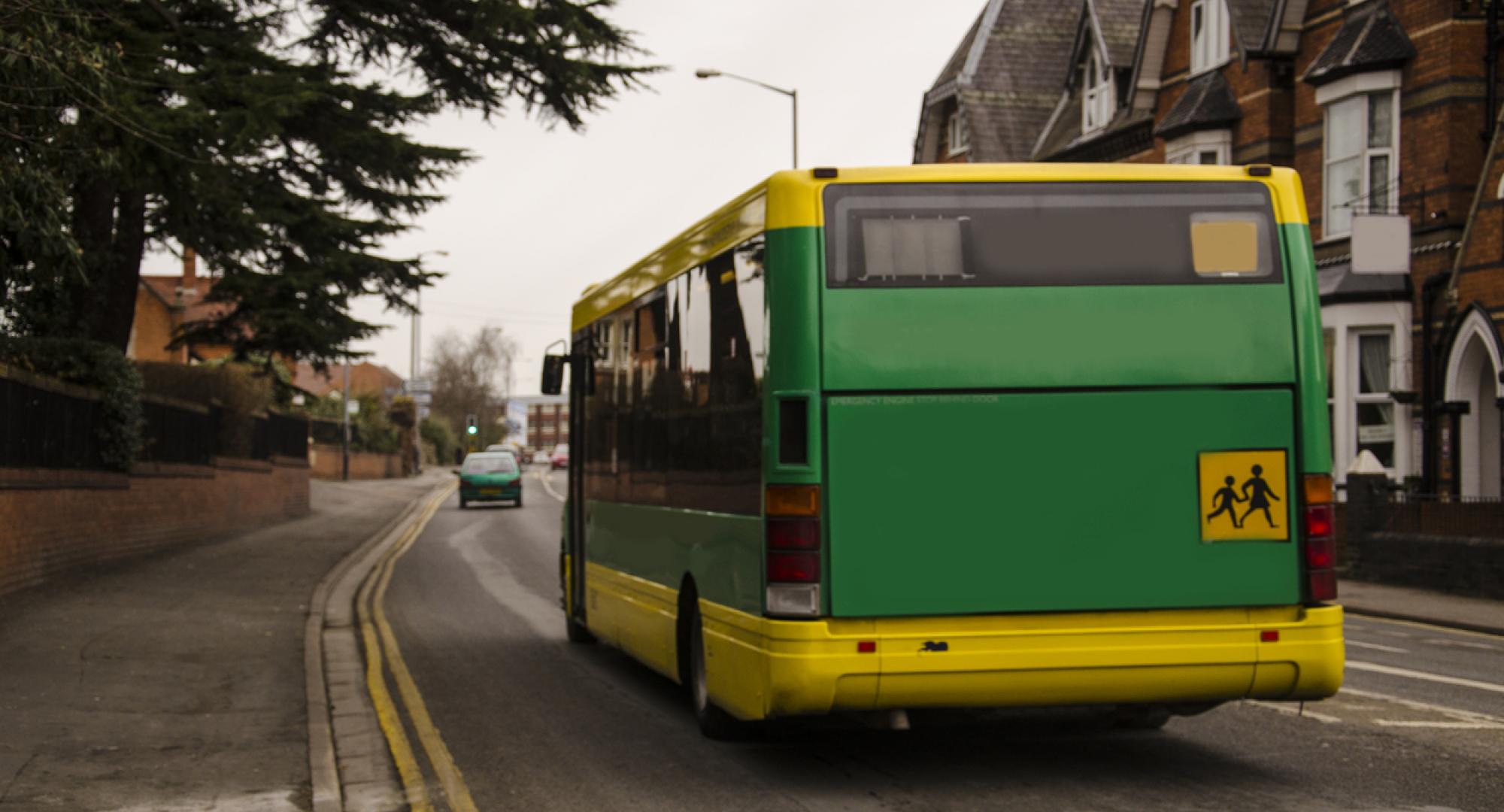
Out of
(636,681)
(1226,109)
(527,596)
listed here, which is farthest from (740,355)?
(1226,109)

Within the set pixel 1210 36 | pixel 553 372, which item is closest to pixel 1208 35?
pixel 1210 36

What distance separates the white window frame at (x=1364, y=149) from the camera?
91.6 feet

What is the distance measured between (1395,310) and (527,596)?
46.9 feet

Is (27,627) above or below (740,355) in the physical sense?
below

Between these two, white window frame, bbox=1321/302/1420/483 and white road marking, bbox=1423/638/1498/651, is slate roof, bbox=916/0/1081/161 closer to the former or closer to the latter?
white window frame, bbox=1321/302/1420/483

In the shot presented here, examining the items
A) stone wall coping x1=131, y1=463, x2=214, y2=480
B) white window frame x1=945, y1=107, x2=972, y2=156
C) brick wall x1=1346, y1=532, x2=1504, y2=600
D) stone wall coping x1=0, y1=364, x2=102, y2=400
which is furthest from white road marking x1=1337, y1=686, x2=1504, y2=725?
white window frame x1=945, y1=107, x2=972, y2=156

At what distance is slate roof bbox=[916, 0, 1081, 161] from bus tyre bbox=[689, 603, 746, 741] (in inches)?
1331

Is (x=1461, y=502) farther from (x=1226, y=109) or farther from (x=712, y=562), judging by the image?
(x=712, y=562)

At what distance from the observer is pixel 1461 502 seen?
2311 cm

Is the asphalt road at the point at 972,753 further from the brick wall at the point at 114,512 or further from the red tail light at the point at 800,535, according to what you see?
the brick wall at the point at 114,512

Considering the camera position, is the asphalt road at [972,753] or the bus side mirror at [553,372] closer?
the asphalt road at [972,753]

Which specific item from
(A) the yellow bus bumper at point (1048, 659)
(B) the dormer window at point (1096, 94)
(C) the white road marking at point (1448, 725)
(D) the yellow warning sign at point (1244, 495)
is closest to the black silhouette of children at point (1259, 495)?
(D) the yellow warning sign at point (1244, 495)

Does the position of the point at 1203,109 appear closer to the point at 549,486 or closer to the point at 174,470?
the point at 174,470

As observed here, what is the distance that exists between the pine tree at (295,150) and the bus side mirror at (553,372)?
19.3ft
